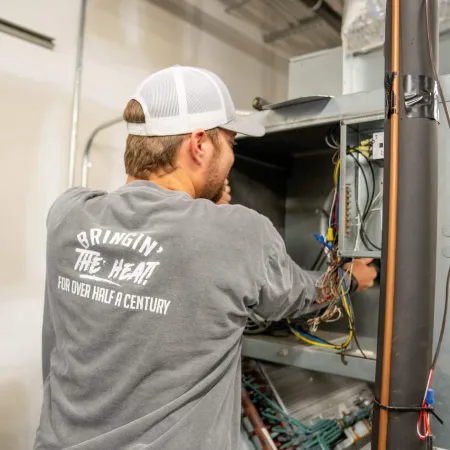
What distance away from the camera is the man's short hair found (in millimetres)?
873

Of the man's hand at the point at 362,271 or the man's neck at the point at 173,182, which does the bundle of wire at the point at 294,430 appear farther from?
the man's neck at the point at 173,182

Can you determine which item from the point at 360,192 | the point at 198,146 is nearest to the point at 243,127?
the point at 198,146

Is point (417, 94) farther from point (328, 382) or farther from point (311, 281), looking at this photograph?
point (328, 382)

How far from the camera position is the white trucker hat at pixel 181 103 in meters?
0.87

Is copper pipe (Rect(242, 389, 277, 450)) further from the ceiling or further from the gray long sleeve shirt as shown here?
the ceiling

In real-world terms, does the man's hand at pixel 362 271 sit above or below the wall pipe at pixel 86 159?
below

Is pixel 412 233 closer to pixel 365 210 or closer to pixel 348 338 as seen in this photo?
pixel 365 210

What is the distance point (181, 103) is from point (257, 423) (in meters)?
0.86

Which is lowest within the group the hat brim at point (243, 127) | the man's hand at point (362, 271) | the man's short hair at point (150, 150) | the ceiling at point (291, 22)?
the man's hand at point (362, 271)

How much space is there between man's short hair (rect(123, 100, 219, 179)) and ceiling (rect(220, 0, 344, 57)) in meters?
1.53

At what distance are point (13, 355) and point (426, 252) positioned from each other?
1.25 meters

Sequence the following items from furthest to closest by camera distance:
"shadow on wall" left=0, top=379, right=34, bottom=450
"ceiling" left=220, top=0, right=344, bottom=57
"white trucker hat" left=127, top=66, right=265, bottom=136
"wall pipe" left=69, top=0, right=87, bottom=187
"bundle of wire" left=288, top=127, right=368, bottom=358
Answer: "ceiling" left=220, top=0, right=344, bottom=57, "wall pipe" left=69, top=0, right=87, bottom=187, "shadow on wall" left=0, top=379, right=34, bottom=450, "bundle of wire" left=288, top=127, right=368, bottom=358, "white trucker hat" left=127, top=66, right=265, bottom=136

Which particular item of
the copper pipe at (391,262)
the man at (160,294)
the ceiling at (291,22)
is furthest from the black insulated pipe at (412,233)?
the ceiling at (291,22)

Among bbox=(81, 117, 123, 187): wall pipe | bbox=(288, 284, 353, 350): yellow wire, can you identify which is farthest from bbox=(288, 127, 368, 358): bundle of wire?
bbox=(81, 117, 123, 187): wall pipe
